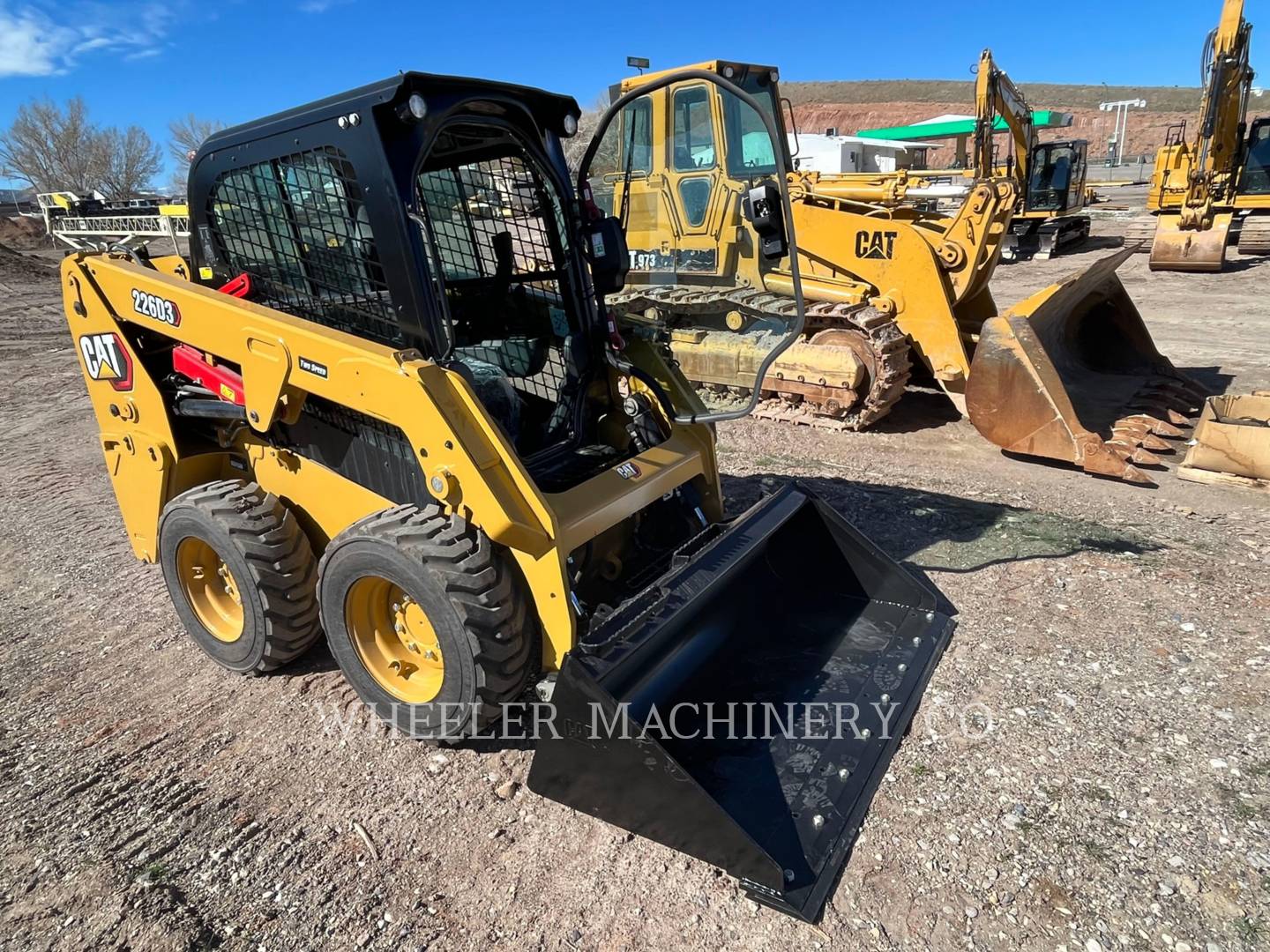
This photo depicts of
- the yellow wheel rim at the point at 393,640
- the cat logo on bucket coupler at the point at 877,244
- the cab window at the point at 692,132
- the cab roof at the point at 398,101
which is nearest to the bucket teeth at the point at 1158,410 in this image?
the cat logo on bucket coupler at the point at 877,244

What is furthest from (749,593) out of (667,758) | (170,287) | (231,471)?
(170,287)

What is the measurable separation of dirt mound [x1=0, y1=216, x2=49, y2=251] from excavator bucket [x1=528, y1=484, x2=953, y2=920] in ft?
105

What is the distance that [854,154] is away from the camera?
31203 mm

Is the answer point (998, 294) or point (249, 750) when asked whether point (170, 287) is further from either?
point (998, 294)

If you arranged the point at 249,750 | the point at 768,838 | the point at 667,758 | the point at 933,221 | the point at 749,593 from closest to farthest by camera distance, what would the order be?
the point at 667,758
the point at 768,838
the point at 249,750
the point at 749,593
the point at 933,221

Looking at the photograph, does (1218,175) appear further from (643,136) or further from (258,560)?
(258,560)

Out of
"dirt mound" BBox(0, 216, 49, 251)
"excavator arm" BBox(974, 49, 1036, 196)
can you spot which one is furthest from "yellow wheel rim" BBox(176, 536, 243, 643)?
"dirt mound" BBox(0, 216, 49, 251)

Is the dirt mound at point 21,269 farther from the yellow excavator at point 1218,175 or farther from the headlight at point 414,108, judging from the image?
the yellow excavator at point 1218,175

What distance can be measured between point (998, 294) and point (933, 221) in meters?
6.39

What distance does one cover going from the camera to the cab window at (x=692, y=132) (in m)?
6.15

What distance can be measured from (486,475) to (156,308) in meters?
1.80

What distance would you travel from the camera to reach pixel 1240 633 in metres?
3.45

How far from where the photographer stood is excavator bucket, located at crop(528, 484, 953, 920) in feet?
7.51

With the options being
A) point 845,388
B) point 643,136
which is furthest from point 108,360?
point 845,388
